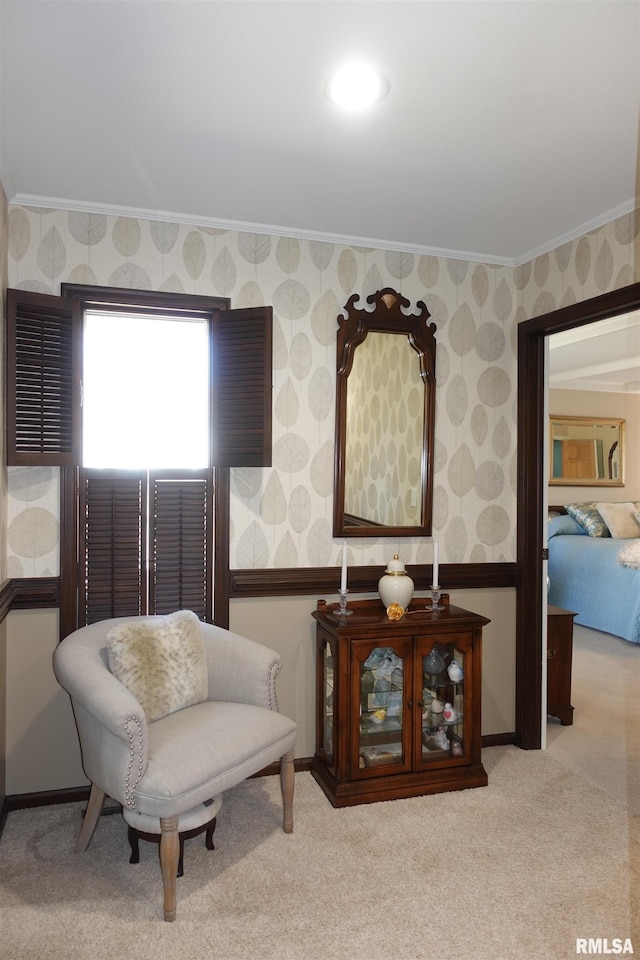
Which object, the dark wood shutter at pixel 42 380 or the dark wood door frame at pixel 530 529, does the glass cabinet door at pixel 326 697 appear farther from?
the dark wood shutter at pixel 42 380

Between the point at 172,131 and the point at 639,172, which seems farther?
the point at 639,172

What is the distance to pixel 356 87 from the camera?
2.07m

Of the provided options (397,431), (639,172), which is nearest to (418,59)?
(639,172)

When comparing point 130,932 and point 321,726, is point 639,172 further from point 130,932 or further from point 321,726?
point 130,932

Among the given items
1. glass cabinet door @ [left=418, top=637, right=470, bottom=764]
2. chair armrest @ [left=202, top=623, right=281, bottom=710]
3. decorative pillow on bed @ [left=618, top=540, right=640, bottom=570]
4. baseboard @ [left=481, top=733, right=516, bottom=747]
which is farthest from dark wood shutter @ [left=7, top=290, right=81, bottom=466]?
decorative pillow on bed @ [left=618, top=540, right=640, bottom=570]

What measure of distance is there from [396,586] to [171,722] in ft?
3.91

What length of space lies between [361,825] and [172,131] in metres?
2.74

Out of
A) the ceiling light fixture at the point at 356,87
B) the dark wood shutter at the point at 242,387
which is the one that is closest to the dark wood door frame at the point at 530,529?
the dark wood shutter at the point at 242,387

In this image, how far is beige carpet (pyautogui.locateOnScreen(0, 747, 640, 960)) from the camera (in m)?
2.06

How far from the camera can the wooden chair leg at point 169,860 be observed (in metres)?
2.15

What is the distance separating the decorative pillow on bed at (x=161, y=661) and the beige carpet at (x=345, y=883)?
567 mm

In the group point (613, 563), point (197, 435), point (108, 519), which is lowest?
point (613, 563)

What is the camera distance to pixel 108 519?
3.04m

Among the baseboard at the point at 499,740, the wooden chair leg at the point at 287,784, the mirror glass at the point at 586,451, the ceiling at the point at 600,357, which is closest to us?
the wooden chair leg at the point at 287,784
